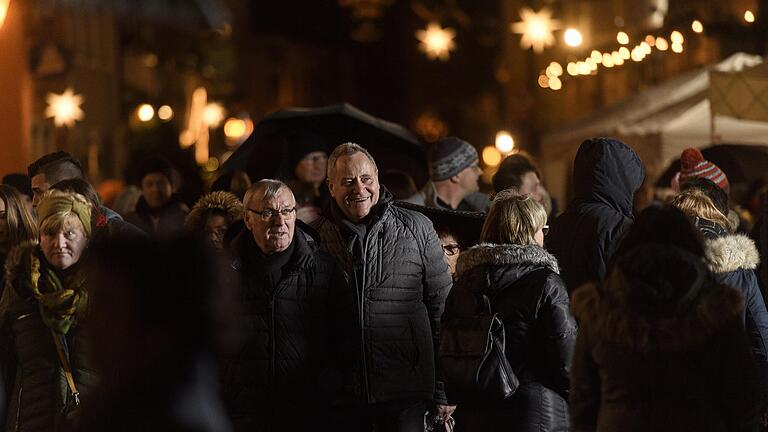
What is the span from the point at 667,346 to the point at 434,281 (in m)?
3.18

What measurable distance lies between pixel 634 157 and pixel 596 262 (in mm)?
785

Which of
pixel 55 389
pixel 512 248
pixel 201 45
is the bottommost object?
pixel 55 389

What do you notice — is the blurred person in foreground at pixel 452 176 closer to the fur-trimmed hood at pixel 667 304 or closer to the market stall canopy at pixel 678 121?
the market stall canopy at pixel 678 121

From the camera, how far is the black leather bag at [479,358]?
7.78 m

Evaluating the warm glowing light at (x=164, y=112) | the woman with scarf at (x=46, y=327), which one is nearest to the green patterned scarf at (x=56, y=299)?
the woman with scarf at (x=46, y=327)

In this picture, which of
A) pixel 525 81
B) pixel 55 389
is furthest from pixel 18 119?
pixel 525 81

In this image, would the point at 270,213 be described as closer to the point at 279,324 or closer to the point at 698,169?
the point at 279,324

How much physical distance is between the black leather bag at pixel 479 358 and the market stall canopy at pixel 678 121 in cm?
895

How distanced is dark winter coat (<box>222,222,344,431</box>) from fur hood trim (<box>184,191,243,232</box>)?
6.39 feet

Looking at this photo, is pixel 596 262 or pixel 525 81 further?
pixel 525 81

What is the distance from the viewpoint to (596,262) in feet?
30.0

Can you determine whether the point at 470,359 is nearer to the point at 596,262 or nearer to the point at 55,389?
the point at 596,262

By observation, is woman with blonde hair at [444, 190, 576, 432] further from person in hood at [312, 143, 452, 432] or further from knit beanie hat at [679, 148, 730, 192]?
knit beanie hat at [679, 148, 730, 192]

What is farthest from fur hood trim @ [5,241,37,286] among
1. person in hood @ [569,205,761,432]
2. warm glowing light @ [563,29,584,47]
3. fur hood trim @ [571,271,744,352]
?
warm glowing light @ [563,29,584,47]
